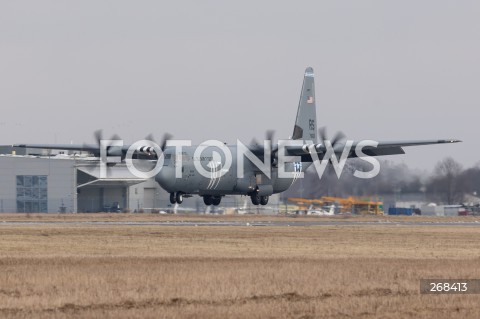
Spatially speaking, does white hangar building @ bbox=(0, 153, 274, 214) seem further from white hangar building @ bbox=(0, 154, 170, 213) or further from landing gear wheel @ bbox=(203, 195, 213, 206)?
landing gear wheel @ bbox=(203, 195, 213, 206)

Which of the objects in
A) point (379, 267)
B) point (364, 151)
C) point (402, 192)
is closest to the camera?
point (379, 267)

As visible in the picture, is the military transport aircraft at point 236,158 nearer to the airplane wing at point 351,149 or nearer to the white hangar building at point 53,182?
the airplane wing at point 351,149

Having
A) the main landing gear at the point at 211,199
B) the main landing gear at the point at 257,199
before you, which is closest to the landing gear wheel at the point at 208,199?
the main landing gear at the point at 211,199

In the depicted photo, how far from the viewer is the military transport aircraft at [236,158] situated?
198 feet

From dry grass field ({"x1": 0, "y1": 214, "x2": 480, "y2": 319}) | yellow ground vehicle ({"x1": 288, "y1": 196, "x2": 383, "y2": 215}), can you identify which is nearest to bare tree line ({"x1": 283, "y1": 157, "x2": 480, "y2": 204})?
yellow ground vehicle ({"x1": 288, "y1": 196, "x2": 383, "y2": 215})

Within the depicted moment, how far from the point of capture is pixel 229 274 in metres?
26.2

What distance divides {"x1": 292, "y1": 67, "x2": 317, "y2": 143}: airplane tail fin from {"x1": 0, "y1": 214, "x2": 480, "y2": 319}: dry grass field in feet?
85.8

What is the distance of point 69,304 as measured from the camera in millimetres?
20641

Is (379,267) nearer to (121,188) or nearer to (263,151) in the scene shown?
(263,151)

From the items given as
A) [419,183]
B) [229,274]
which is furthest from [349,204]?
[229,274]

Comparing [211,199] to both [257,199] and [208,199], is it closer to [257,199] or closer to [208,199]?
[208,199]

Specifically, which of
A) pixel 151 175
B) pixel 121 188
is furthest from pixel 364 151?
pixel 121 188

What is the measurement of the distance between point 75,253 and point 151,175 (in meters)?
27.3

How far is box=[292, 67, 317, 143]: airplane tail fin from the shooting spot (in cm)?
6988
